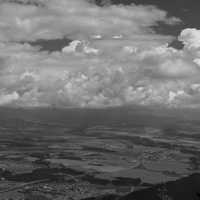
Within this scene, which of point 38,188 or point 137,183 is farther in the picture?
point 137,183

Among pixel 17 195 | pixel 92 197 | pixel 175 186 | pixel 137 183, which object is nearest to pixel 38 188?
pixel 17 195

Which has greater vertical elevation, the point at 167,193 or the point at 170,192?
the point at 170,192

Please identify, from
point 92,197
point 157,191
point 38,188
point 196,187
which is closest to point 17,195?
point 38,188

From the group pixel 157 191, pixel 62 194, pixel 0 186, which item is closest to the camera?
pixel 157 191

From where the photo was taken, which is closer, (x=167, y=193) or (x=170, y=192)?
(x=167, y=193)

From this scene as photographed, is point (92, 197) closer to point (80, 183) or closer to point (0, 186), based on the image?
point (80, 183)

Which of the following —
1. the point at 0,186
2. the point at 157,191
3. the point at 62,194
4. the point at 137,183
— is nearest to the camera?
the point at 157,191

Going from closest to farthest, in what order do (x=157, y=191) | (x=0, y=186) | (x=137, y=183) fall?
(x=157, y=191) < (x=0, y=186) < (x=137, y=183)

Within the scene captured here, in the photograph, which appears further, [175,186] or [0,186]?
[0,186]

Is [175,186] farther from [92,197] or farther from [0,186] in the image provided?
[0,186]
